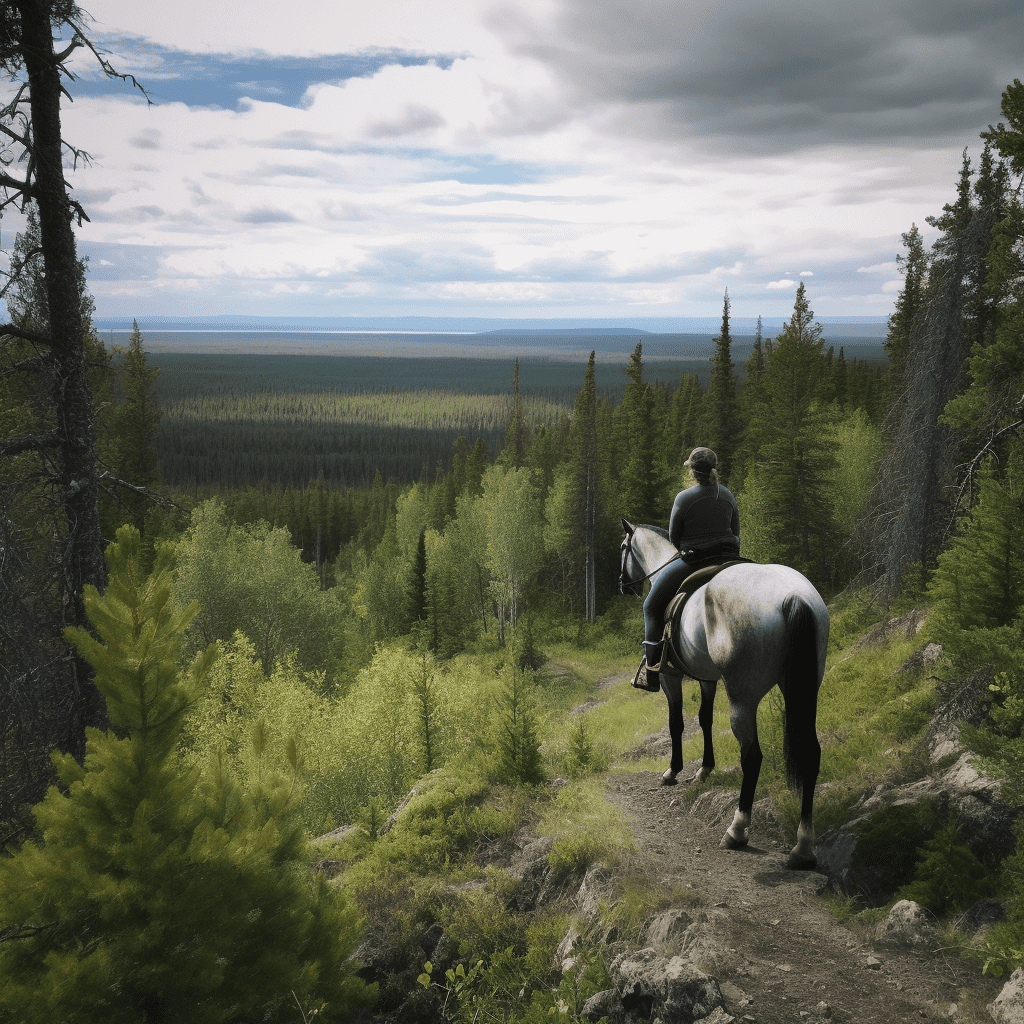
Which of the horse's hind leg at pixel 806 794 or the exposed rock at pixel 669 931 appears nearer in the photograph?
the exposed rock at pixel 669 931

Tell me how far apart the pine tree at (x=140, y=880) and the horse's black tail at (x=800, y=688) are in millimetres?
5094

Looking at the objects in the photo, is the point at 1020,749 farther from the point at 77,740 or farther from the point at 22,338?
the point at 22,338

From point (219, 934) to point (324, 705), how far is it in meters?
22.1

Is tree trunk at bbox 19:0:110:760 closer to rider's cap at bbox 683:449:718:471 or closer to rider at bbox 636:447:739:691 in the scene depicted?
rider at bbox 636:447:739:691

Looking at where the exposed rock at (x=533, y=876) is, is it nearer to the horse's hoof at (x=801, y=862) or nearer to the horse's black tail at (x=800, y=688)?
the horse's hoof at (x=801, y=862)

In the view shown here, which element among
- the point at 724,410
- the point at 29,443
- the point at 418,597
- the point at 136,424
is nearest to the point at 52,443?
the point at 29,443

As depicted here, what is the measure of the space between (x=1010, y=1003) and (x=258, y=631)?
36.5m

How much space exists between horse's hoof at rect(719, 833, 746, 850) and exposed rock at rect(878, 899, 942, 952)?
1.86 metres

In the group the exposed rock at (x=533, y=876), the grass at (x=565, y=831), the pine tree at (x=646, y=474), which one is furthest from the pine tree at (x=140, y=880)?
the pine tree at (x=646, y=474)

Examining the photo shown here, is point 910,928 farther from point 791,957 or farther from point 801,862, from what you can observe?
point 801,862

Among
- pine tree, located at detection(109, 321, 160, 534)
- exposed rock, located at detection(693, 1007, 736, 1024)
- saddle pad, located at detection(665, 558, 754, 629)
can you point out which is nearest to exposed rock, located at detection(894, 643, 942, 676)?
saddle pad, located at detection(665, 558, 754, 629)

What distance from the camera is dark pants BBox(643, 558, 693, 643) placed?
30.4 ft

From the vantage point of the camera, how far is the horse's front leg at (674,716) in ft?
31.7

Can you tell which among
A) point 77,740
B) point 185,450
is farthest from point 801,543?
point 185,450
